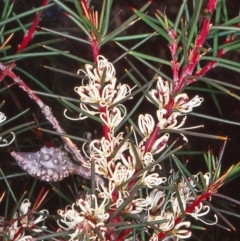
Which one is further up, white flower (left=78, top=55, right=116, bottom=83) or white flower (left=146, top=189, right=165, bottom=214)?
A: white flower (left=78, top=55, right=116, bottom=83)

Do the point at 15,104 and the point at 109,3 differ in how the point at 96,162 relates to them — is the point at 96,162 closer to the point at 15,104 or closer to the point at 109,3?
the point at 109,3

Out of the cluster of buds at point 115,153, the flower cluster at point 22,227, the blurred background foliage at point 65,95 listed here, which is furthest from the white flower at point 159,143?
the blurred background foliage at point 65,95

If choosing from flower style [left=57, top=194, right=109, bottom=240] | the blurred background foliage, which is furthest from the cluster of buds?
the blurred background foliage

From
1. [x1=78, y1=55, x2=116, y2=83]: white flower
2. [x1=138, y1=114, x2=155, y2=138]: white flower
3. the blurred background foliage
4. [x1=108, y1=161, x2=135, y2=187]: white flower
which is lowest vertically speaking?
the blurred background foliage

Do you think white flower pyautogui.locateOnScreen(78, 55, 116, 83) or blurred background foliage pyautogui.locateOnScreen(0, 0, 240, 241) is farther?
blurred background foliage pyautogui.locateOnScreen(0, 0, 240, 241)

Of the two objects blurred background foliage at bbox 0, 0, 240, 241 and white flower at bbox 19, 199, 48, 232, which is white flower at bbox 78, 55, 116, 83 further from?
blurred background foliage at bbox 0, 0, 240, 241

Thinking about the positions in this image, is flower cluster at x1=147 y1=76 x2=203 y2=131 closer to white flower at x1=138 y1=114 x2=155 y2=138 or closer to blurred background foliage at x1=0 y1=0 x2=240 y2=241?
white flower at x1=138 y1=114 x2=155 y2=138

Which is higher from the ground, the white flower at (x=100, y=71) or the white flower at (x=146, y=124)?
the white flower at (x=100, y=71)

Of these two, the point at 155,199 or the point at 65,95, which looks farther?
the point at 65,95

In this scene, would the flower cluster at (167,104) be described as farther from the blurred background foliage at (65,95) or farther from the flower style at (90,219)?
the blurred background foliage at (65,95)

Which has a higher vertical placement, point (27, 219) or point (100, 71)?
point (100, 71)

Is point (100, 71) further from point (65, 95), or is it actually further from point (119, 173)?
point (65, 95)

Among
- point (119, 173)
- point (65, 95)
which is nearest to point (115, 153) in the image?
point (119, 173)
